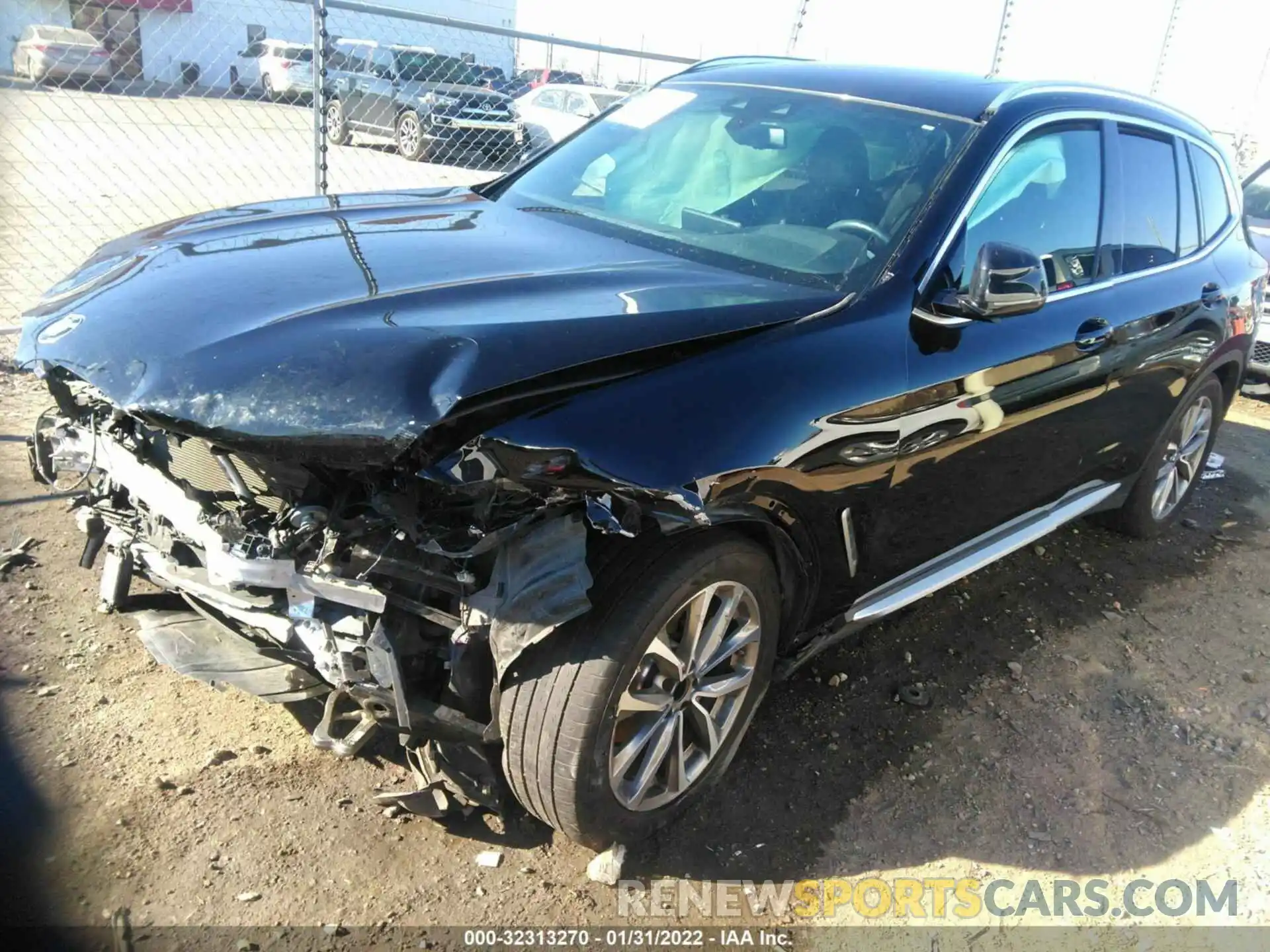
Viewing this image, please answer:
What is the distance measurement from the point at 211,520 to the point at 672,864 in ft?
4.84

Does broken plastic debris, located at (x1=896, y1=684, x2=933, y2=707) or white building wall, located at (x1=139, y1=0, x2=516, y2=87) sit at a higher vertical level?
white building wall, located at (x1=139, y1=0, x2=516, y2=87)

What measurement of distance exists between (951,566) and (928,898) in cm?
107

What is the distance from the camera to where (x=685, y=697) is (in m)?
2.45

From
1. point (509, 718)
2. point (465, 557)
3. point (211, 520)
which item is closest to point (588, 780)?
point (509, 718)

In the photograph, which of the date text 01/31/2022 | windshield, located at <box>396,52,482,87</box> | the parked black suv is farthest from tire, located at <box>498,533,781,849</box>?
windshield, located at <box>396,52,482,87</box>

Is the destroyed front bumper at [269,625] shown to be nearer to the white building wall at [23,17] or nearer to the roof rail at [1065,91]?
the roof rail at [1065,91]

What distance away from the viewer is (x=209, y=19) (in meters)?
8.17

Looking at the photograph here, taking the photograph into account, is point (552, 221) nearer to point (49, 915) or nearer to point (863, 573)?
point (863, 573)

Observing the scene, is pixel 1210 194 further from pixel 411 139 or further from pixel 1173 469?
pixel 411 139

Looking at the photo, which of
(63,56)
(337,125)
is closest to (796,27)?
(337,125)

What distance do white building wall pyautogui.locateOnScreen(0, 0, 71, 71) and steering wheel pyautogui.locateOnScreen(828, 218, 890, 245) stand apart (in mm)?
6534

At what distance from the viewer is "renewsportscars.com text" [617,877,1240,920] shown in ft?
7.92

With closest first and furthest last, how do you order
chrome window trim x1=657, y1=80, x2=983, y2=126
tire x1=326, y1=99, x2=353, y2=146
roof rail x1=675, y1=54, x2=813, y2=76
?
chrome window trim x1=657, y1=80, x2=983, y2=126 → roof rail x1=675, y1=54, x2=813, y2=76 → tire x1=326, y1=99, x2=353, y2=146

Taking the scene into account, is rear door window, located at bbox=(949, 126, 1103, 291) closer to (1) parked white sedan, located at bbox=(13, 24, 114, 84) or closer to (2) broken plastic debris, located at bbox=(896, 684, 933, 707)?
(2) broken plastic debris, located at bbox=(896, 684, 933, 707)
